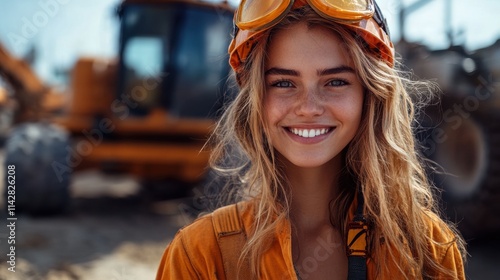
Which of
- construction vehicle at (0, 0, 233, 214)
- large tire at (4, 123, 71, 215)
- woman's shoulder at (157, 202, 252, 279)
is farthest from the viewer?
construction vehicle at (0, 0, 233, 214)

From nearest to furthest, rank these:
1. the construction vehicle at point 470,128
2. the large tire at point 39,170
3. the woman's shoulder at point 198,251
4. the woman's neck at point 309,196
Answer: the woman's shoulder at point 198,251 → the woman's neck at point 309,196 → the construction vehicle at point 470,128 → the large tire at point 39,170

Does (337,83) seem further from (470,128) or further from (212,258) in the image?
(470,128)

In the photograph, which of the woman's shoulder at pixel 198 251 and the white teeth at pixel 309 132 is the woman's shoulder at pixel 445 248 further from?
the woman's shoulder at pixel 198 251

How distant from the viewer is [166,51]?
6449mm

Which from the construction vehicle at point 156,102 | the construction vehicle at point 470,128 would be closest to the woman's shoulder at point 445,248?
the construction vehicle at point 470,128

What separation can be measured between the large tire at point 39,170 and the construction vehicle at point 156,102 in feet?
0.06

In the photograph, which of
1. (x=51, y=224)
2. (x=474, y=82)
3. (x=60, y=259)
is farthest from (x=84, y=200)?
(x=474, y=82)

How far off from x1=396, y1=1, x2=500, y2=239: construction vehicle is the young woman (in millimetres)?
2983

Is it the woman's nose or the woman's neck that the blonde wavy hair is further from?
the woman's nose

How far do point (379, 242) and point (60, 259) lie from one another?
3557mm

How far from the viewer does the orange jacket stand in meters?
1.59

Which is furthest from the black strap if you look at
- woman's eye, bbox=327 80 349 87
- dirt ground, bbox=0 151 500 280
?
dirt ground, bbox=0 151 500 280

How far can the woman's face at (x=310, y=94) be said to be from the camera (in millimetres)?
1692

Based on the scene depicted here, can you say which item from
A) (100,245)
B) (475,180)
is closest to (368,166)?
(475,180)
